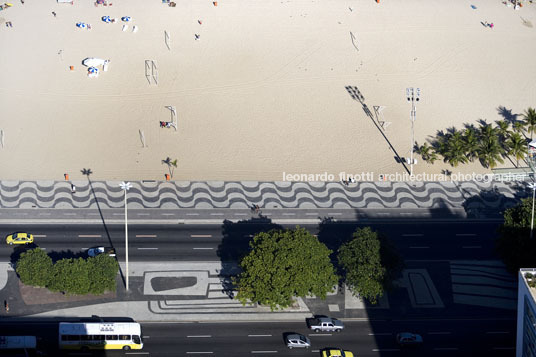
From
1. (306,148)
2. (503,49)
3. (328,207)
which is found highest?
(503,49)

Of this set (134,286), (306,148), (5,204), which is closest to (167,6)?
(306,148)

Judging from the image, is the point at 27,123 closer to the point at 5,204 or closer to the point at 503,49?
the point at 5,204

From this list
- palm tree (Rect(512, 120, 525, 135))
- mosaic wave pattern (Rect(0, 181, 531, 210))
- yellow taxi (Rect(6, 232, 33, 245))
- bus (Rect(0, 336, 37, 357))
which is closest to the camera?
bus (Rect(0, 336, 37, 357))

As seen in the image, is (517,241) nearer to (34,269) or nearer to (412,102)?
(412,102)

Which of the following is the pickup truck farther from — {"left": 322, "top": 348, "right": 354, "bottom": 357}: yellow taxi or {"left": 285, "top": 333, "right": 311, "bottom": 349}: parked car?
{"left": 322, "top": 348, "right": 354, "bottom": 357}: yellow taxi

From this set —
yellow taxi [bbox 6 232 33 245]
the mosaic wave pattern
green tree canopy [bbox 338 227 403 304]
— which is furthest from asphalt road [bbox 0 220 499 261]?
green tree canopy [bbox 338 227 403 304]

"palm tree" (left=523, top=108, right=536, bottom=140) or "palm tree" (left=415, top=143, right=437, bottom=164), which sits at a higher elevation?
"palm tree" (left=523, top=108, right=536, bottom=140)

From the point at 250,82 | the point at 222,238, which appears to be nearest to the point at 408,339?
the point at 222,238
